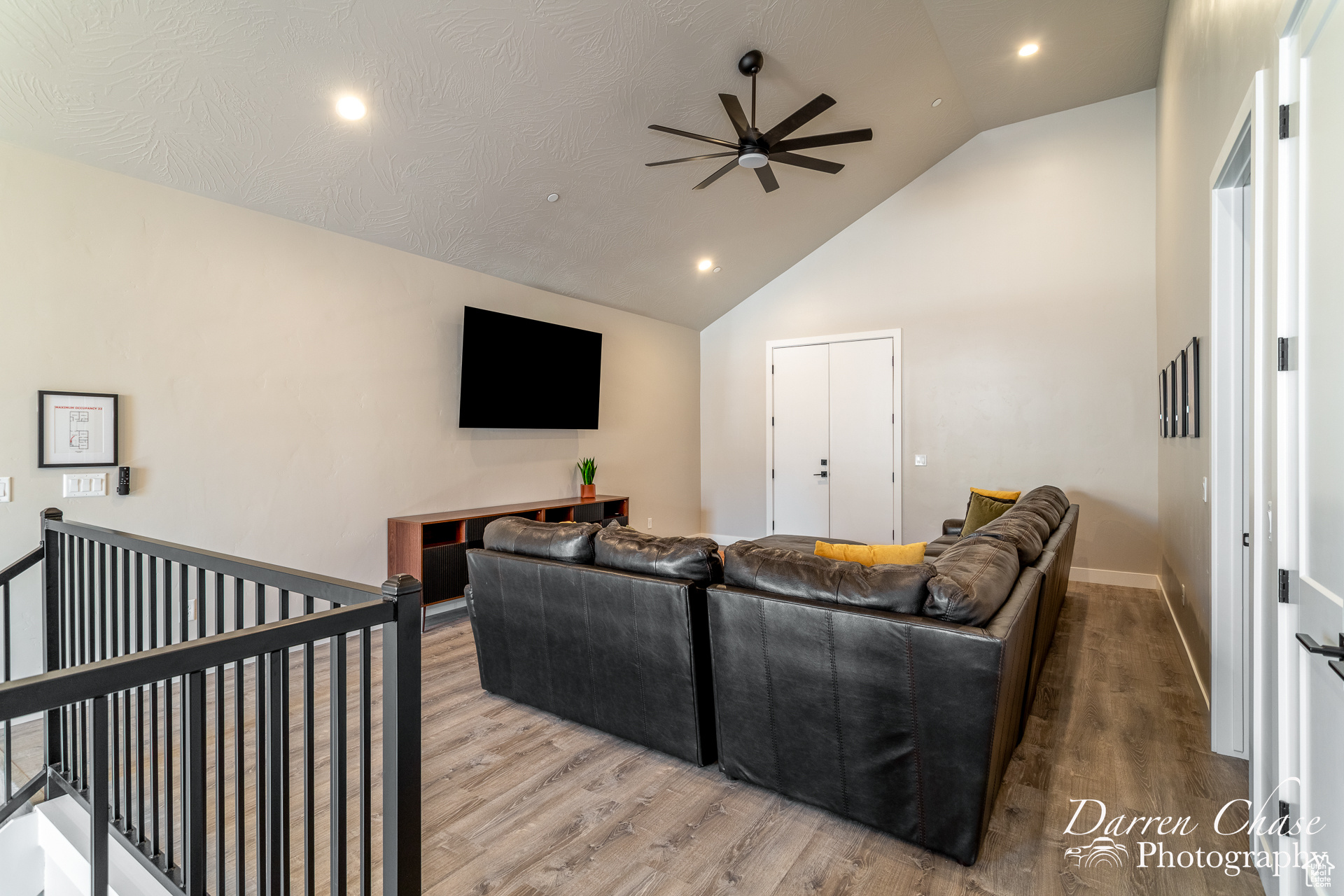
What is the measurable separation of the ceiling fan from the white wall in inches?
108

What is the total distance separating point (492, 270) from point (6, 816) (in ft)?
12.9

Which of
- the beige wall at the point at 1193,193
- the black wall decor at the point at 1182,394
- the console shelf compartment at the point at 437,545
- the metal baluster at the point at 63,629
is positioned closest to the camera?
the beige wall at the point at 1193,193

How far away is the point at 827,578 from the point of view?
200cm

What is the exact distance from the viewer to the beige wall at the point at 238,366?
2.81 metres

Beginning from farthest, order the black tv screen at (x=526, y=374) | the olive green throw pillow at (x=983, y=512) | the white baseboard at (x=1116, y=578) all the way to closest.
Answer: the white baseboard at (x=1116, y=578) < the black tv screen at (x=526, y=374) < the olive green throw pillow at (x=983, y=512)

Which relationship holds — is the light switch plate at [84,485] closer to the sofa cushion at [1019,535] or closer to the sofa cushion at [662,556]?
the sofa cushion at [662,556]

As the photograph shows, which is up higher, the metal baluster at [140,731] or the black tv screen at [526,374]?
the black tv screen at [526,374]

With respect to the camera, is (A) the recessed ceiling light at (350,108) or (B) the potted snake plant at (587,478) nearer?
(A) the recessed ceiling light at (350,108)

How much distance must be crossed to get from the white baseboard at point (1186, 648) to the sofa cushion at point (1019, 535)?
→ 0.88 metres

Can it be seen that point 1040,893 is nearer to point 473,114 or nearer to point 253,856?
point 253,856

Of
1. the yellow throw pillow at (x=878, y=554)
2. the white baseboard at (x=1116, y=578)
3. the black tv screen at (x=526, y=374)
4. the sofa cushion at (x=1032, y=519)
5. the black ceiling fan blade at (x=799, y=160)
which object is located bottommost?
the white baseboard at (x=1116, y=578)

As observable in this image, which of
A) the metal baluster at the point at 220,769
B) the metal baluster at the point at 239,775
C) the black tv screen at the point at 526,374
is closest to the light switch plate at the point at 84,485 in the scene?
the black tv screen at the point at 526,374

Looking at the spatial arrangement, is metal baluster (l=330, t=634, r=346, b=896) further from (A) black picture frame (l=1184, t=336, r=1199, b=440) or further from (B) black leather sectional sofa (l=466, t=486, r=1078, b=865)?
(A) black picture frame (l=1184, t=336, r=1199, b=440)

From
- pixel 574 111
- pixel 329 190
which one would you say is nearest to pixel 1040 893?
pixel 574 111
